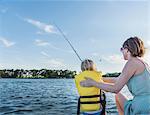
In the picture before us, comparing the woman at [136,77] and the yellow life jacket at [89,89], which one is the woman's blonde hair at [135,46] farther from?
the yellow life jacket at [89,89]

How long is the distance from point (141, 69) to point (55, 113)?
24.9 ft

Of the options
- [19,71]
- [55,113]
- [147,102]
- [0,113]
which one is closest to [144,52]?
[147,102]

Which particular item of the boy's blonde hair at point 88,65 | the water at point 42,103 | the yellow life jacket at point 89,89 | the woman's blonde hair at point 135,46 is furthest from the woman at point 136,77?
the water at point 42,103

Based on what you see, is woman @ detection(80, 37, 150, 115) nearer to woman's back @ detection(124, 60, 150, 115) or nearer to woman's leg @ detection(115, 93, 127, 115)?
woman's back @ detection(124, 60, 150, 115)

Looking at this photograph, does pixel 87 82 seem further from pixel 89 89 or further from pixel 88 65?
pixel 88 65

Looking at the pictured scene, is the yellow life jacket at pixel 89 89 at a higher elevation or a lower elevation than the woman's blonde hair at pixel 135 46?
lower

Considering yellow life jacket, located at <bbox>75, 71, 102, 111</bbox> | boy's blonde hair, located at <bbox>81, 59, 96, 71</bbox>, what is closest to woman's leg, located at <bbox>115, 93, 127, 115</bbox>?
yellow life jacket, located at <bbox>75, 71, 102, 111</bbox>

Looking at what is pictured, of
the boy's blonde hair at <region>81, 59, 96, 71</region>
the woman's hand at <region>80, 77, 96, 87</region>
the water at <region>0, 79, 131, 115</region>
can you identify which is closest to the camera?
Result: the woman's hand at <region>80, 77, 96, 87</region>

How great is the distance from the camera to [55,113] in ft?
35.7

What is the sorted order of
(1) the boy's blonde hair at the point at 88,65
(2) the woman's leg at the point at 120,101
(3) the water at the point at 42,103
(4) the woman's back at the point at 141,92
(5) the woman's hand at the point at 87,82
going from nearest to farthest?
(4) the woman's back at the point at 141,92, (5) the woman's hand at the point at 87,82, (2) the woman's leg at the point at 120,101, (1) the boy's blonde hair at the point at 88,65, (3) the water at the point at 42,103

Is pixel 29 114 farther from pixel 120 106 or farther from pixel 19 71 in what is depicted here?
A: pixel 19 71

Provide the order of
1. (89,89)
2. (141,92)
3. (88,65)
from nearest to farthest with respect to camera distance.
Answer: (141,92) → (89,89) → (88,65)

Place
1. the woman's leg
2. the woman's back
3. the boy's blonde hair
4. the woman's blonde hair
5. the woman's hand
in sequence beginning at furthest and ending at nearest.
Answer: the boy's blonde hair, the woman's leg, the woman's hand, the woman's blonde hair, the woman's back

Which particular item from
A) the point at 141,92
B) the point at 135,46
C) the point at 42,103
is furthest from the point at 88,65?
the point at 42,103
